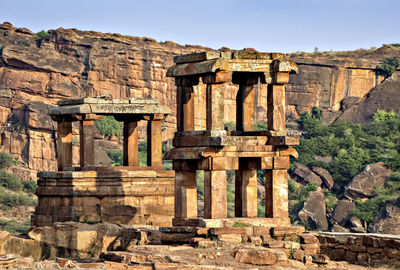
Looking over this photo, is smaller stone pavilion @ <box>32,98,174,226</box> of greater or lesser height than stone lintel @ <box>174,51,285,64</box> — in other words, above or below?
below

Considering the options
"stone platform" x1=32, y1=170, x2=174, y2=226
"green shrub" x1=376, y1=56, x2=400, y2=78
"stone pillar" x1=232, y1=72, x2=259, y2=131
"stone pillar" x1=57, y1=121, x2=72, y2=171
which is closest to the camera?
"stone pillar" x1=232, y1=72, x2=259, y2=131

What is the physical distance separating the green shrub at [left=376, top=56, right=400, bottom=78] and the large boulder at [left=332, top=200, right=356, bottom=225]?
28561 millimetres

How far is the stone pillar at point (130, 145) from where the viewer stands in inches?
1329

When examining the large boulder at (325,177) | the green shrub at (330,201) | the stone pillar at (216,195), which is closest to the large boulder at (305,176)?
the large boulder at (325,177)

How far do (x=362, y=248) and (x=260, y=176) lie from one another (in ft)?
176

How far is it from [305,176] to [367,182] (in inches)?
234

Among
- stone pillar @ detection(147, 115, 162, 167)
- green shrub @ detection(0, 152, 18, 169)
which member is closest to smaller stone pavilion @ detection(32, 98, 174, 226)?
stone pillar @ detection(147, 115, 162, 167)

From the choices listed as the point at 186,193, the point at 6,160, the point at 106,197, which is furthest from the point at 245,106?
the point at 6,160

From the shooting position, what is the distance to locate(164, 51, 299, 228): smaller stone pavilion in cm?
2303

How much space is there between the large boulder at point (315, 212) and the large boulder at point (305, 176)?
8721 millimetres

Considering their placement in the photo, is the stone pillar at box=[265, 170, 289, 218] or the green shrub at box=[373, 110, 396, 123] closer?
the stone pillar at box=[265, 170, 289, 218]

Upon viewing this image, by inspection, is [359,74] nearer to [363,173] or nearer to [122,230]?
[363,173]

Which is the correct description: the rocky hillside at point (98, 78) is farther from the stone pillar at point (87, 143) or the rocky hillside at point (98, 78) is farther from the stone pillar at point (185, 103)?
the stone pillar at point (185, 103)

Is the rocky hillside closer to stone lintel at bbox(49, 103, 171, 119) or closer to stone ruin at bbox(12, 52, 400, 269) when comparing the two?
stone lintel at bbox(49, 103, 171, 119)
